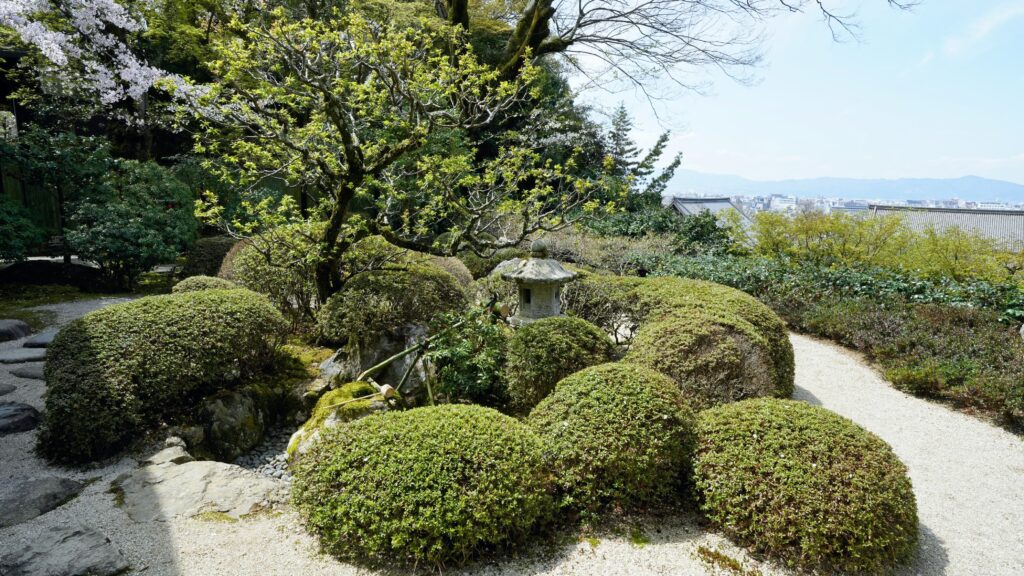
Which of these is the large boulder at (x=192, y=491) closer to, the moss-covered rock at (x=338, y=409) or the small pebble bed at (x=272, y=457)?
the moss-covered rock at (x=338, y=409)

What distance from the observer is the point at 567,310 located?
19.8ft

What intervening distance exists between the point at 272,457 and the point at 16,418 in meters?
2.03

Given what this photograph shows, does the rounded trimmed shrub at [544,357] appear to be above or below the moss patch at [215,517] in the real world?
above

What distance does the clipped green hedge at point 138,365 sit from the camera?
11.7ft

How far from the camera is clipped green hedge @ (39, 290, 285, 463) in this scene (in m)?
3.56

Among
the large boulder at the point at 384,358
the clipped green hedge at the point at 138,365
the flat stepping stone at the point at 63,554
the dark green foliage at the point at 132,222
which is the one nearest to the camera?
the flat stepping stone at the point at 63,554

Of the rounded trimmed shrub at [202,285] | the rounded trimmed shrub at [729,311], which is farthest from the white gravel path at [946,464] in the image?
the rounded trimmed shrub at [202,285]

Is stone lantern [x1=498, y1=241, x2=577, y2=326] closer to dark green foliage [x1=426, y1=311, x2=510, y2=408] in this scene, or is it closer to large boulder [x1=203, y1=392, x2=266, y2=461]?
dark green foliage [x1=426, y1=311, x2=510, y2=408]

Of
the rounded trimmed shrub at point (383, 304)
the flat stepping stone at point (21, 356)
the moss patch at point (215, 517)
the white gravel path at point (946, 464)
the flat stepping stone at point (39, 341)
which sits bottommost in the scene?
the white gravel path at point (946, 464)

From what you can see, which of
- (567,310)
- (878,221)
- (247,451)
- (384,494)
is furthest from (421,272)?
(878,221)

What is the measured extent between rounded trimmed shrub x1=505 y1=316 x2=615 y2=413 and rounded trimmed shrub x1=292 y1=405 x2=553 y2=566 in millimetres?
989

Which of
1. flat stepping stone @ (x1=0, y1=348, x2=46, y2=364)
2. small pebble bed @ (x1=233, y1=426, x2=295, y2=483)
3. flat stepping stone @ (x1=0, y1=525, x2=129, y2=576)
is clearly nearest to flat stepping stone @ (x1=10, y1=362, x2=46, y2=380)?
flat stepping stone @ (x1=0, y1=348, x2=46, y2=364)

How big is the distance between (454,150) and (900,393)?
340 inches

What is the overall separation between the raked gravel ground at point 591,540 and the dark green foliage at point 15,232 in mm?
5057
